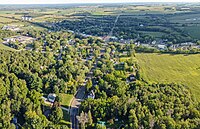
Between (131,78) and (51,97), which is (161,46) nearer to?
(131,78)

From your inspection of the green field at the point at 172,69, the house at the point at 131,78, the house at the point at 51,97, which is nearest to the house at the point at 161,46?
the green field at the point at 172,69

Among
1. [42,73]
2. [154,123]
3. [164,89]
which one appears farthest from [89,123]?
[42,73]

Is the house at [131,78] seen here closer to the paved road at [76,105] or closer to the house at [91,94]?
the paved road at [76,105]

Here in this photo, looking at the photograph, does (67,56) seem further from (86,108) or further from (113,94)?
(86,108)

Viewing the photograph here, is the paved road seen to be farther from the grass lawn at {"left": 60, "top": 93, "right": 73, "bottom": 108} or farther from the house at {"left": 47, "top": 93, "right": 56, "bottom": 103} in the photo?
the house at {"left": 47, "top": 93, "right": 56, "bottom": 103}

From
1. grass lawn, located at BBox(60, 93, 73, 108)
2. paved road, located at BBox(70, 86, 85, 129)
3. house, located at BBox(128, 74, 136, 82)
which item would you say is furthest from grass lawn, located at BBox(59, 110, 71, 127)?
house, located at BBox(128, 74, 136, 82)
